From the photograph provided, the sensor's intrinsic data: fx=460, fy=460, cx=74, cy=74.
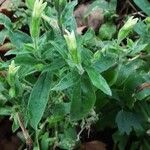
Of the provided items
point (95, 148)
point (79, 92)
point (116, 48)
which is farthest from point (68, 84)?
point (95, 148)

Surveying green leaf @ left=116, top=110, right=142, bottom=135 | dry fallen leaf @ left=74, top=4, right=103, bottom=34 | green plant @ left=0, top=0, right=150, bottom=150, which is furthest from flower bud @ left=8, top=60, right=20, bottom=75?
dry fallen leaf @ left=74, top=4, right=103, bottom=34

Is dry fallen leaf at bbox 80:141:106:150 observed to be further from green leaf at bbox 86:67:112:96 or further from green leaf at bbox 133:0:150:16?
green leaf at bbox 133:0:150:16

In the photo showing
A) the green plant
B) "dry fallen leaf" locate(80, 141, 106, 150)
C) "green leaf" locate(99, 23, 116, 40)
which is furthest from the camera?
"green leaf" locate(99, 23, 116, 40)

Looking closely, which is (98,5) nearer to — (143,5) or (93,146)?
(143,5)

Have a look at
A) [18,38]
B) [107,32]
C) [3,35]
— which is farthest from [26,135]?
[107,32]

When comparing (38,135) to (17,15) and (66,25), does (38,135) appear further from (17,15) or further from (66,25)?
(17,15)
